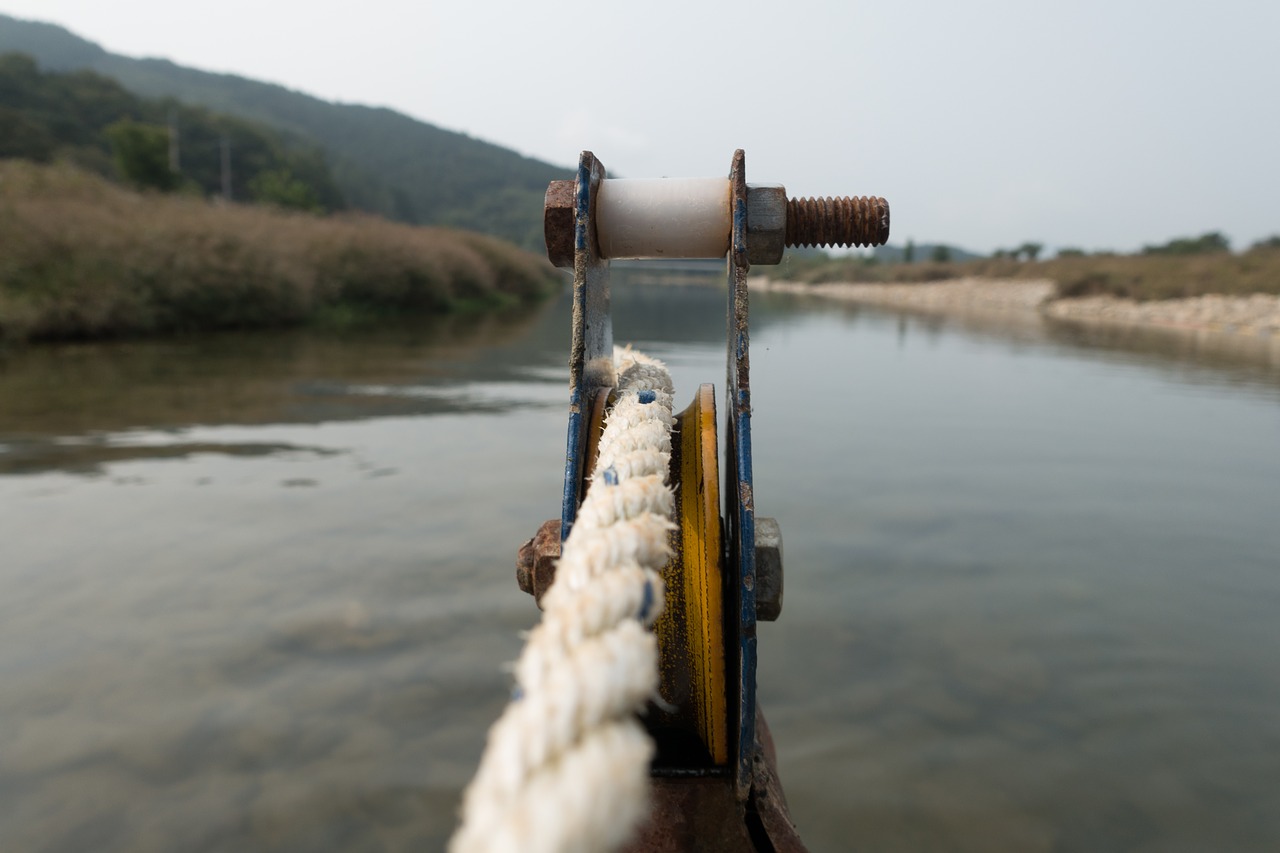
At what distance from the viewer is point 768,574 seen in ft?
5.52

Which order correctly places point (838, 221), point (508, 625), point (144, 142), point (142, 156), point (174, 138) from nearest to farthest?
point (838, 221) → point (508, 625) → point (142, 156) → point (144, 142) → point (174, 138)

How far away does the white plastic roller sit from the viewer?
1.83 m

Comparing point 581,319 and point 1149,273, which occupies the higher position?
point 1149,273

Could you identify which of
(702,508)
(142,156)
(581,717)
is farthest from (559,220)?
(142,156)

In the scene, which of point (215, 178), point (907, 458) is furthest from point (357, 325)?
point (215, 178)

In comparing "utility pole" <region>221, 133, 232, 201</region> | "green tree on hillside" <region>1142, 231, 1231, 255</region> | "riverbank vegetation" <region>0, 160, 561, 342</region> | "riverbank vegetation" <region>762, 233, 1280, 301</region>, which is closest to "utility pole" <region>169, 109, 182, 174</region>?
"utility pole" <region>221, 133, 232, 201</region>

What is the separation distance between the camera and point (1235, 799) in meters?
2.83

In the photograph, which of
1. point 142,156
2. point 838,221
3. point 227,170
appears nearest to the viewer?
point 838,221

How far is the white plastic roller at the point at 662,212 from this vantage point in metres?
1.83

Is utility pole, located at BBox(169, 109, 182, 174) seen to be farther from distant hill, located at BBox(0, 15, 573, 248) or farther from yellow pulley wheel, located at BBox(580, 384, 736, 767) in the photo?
yellow pulley wheel, located at BBox(580, 384, 736, 767)

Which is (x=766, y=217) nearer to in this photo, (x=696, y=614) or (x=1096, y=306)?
(x=696, y=614)

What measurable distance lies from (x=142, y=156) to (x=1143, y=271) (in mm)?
47480

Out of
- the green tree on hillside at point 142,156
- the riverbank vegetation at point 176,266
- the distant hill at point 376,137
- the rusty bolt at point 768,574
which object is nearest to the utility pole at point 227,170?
the green tree on hillside at point 142,156

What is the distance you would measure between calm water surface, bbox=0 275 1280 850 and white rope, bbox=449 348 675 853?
6.15 ft
